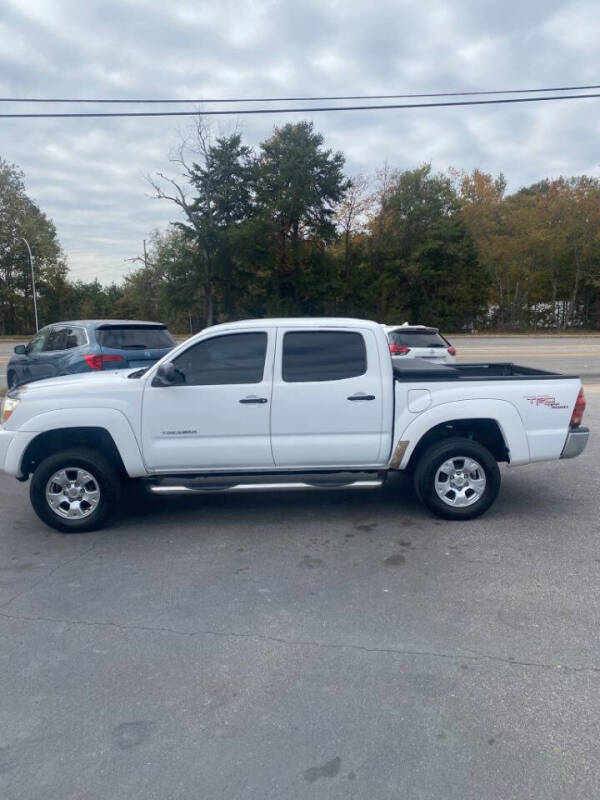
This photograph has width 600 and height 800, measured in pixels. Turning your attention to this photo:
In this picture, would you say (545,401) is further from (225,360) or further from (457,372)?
(225,360)

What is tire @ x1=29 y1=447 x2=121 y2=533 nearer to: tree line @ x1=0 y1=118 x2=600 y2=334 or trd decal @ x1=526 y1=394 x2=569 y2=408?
trd decal @ x1=526 y1=394 x2=569 y2=408

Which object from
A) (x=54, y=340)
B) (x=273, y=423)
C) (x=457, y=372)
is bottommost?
(x=273, y=423)

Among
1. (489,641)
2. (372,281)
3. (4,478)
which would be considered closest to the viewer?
(489,641)

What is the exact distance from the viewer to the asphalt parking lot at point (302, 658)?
110 inches

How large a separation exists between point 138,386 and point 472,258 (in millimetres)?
46460

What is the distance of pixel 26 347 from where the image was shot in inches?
479

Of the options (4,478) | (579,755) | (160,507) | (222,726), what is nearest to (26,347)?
(4,478)

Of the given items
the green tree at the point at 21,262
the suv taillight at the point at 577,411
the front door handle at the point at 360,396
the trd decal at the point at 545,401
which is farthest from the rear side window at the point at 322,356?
the green tree at the point at 21,262

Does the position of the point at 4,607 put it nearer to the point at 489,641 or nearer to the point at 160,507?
the point at 160,507

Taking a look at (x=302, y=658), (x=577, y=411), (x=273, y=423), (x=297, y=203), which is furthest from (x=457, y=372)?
→ (x=297, y=203)

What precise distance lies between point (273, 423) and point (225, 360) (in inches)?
28.5

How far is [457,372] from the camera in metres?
6.63

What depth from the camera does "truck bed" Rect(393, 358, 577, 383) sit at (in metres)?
5.97

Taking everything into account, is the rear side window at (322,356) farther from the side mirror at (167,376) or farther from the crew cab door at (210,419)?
the side mirror at (167,376)
